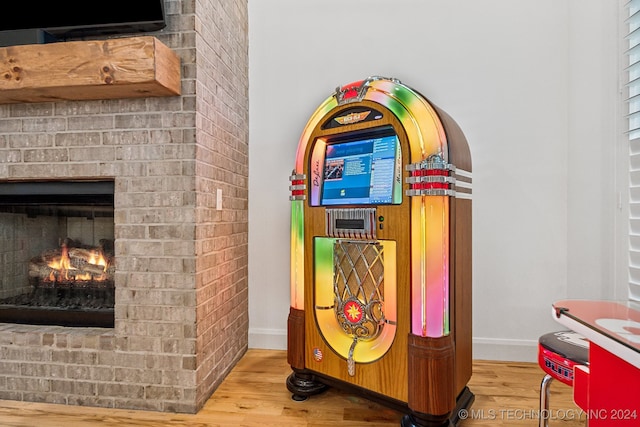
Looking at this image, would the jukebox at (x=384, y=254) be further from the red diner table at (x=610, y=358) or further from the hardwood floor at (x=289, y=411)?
the red diner table at (x=610, y=358)

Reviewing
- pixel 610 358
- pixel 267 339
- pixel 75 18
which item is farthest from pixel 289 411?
pixel 75 18

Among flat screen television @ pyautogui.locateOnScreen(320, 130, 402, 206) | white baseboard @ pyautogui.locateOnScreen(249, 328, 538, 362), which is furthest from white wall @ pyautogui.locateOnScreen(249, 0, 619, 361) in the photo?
flat screen television @ pyautogui.locateOnScreen(320, 130, 402, 206)

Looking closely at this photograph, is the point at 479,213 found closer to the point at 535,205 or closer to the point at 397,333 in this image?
the point at 535,205

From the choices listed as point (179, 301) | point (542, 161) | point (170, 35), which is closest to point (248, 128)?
point (170, 35)

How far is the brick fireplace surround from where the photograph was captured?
1829 mm

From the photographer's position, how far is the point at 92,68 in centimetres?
168

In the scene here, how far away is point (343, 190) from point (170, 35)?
1.14m

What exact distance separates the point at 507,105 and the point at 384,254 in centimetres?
143

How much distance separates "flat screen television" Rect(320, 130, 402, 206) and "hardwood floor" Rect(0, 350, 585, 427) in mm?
1016

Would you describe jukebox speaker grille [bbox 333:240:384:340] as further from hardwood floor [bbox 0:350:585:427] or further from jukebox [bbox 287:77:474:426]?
hardwood floor [bbox 0:350:585:427]

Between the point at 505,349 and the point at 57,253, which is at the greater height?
the point at 57,253

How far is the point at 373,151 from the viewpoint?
1778mm

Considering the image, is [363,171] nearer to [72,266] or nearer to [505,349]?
[505,349]

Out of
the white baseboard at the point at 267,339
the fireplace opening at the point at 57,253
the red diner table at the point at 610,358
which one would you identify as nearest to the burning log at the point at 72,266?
the fireplace opening at the point at 57,253
